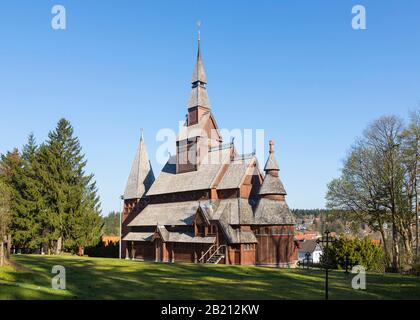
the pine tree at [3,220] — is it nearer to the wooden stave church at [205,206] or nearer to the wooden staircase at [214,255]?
the wooden stave church at [205,206]

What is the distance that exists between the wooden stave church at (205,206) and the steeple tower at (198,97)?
157 millimetres

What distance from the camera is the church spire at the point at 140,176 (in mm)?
62006

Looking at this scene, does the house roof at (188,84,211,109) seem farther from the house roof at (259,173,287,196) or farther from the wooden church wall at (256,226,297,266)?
the wooden church wall at (256,226,297,266)

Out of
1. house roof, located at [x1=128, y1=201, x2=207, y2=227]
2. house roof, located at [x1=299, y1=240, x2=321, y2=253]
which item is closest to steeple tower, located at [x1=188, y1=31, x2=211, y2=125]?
house roof, located at [x1=128, y1=201, x2=207, y2=227]

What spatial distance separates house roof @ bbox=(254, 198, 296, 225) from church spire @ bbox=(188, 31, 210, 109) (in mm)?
20468

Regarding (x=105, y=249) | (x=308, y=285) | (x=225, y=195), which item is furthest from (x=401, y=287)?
(x=105, y=249)

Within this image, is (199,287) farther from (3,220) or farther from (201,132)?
(201,132)

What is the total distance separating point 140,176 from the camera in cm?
6334

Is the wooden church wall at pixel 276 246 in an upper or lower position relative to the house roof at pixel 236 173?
lower

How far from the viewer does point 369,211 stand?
44.2m

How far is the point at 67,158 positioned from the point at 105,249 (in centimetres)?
1597

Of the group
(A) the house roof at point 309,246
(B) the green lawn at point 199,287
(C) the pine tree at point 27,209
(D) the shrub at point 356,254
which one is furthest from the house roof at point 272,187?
(A) the house roof at point 309,246

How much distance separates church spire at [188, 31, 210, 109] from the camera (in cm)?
5778

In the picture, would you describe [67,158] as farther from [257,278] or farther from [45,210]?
[257,278]
